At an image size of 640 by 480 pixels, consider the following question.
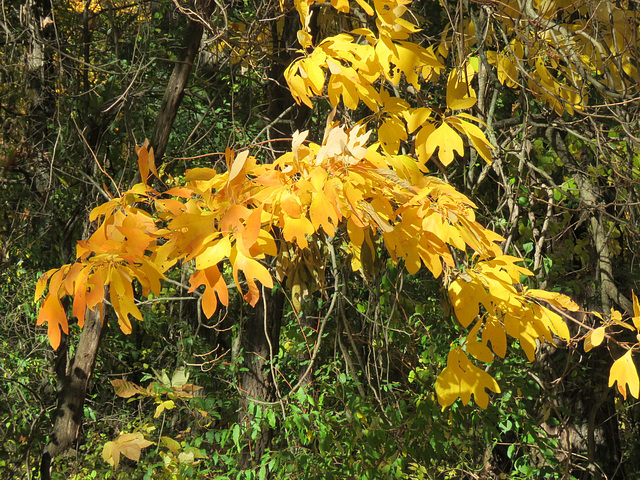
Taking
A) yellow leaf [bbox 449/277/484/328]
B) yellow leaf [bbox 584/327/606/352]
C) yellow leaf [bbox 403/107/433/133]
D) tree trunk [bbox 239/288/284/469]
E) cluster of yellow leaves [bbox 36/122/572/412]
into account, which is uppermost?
yellow leaf [bbox 403/107/433/133]

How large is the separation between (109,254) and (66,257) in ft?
9.07

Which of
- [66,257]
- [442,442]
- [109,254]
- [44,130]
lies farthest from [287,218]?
[44,130]

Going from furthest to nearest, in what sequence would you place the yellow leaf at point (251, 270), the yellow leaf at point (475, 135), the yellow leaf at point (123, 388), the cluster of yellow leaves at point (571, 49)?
the yellow leaf at point (123, 388)
the cluster of yellow leaves at point (571, 49)
the yellow leaf at point (475, 135)
the yellow leaf at point (251, 270)

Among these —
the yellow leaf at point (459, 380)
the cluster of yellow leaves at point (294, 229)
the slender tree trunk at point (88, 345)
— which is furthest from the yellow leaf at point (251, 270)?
the slender tree trunk at point (88, 345)

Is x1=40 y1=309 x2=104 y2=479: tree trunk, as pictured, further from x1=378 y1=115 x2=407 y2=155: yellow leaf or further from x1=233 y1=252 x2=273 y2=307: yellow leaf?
x1=233 y1=252 x2=273 y2=307: yellow leaf

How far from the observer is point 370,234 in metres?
1.48

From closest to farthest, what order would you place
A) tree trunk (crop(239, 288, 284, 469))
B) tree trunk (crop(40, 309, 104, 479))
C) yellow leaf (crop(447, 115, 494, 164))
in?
yellow leaf (crop(447, 115, 494, 164)) < tree trunk (crop(40, 309, 104, 479)) < tree trunk (crop(239, 288, 284, 469))

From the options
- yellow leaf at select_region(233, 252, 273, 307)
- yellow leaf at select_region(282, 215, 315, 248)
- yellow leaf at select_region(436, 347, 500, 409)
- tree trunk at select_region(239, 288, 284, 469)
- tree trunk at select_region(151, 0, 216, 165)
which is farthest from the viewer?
tree trunk at select_region(239, 288, 284, 469)

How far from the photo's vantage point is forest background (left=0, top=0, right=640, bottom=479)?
1.21 meters

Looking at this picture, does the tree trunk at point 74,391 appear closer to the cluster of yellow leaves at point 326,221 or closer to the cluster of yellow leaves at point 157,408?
the cluster of yellow leaves at point 157,408

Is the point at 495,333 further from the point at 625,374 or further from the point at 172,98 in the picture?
the point at 172,98

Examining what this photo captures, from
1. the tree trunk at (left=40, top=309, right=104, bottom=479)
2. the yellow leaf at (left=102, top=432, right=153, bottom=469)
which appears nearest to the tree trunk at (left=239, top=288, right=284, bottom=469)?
the tree trunk at (left=40, top=309, right=104, bottom=479)

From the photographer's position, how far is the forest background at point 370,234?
1.21m

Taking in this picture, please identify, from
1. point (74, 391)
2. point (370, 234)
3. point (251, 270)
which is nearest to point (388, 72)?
point (370, 234)
